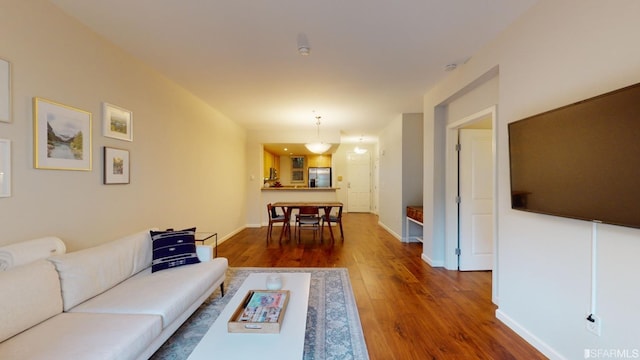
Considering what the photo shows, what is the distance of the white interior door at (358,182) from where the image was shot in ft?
31.6

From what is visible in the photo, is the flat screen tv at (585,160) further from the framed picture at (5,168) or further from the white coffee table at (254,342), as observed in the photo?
the framed picture at (5,168)

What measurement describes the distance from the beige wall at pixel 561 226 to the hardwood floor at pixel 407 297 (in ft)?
0.88

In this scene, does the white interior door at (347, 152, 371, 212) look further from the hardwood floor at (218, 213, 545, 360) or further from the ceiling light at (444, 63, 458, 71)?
the ceiling light at (444, 63, 458, 71)

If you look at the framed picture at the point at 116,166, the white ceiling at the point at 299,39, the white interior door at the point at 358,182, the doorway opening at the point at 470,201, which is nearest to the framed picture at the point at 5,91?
the white ceiling at the point at 299,39

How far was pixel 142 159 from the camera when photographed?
2.96 metres

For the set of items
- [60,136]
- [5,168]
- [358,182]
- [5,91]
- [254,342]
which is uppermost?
[5,91]

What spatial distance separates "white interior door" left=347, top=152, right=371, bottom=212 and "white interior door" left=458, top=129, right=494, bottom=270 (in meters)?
6.07

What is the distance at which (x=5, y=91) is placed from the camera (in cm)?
168

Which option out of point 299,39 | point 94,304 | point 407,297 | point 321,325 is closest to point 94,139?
point 94,304

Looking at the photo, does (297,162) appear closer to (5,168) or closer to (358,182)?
(358,182)

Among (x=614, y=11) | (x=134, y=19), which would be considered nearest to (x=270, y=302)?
(x=134, y=19)

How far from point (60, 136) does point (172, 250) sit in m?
1.25

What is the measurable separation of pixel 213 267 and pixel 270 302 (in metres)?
0.91

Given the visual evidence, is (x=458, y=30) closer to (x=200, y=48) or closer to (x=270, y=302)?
(x=200, y=48)
